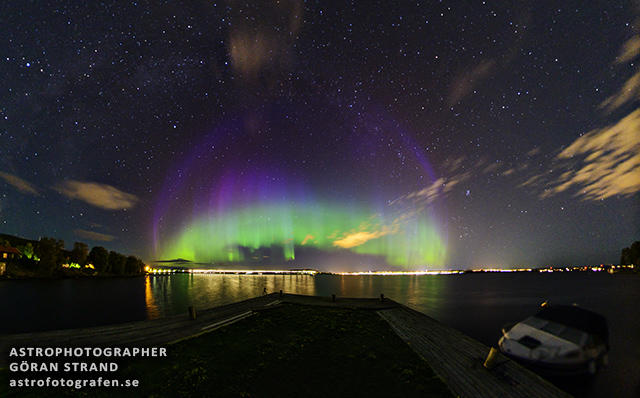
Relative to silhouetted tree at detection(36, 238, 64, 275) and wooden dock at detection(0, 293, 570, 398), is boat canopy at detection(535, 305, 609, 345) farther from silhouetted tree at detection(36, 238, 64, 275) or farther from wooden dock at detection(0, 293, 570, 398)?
silhouetted tree at detection(36, 238, 64, 275)

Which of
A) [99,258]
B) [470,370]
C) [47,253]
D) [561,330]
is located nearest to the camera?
[470,370]

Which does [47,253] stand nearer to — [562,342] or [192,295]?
[192,295]

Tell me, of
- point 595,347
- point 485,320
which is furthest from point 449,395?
point 485,320

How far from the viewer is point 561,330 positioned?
57.4ft

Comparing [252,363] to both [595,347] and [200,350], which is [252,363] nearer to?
[200,350]

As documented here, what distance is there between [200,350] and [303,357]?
5.61m

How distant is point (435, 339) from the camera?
18359 mm

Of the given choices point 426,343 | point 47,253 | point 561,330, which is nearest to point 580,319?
point 561,330

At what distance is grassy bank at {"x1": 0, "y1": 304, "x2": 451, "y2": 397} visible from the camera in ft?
32.8

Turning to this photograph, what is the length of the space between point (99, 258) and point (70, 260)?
17.1 m

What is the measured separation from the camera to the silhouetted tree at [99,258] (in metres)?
128

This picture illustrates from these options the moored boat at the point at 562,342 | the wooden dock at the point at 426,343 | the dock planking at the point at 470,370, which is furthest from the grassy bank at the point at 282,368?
the moored boat at the point at 562,342

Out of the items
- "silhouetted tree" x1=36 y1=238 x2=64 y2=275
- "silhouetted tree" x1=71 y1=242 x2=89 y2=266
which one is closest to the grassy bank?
"silhouetted tree" x1=36 y1=238 x2=64 y2=275

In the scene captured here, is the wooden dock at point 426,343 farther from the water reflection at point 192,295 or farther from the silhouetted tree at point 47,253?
the silhouetted tree at point 47,253
